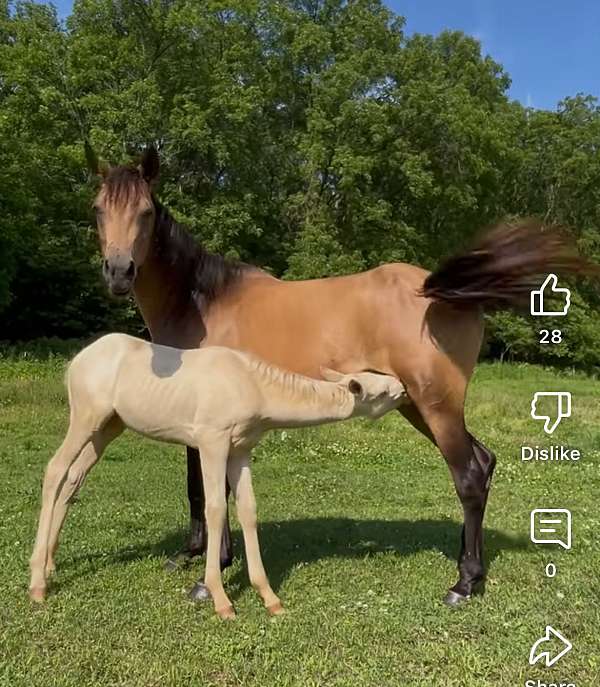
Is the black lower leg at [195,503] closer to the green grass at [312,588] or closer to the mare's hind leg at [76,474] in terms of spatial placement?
the green grass at [312,588]

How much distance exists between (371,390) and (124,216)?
178cm

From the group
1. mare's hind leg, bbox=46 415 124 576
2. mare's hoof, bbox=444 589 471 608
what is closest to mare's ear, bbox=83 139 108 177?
mare's hind leg, bbox=46 415 124 576

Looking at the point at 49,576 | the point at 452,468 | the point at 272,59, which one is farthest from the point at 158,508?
the point at 272,59

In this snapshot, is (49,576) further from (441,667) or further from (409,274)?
(409,274)

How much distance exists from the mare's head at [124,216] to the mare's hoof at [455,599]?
2740mm

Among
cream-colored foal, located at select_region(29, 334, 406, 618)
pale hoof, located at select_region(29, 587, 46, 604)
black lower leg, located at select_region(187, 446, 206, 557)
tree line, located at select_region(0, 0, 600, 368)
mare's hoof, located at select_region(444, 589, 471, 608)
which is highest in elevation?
tree line, located at select_region(0, 0, 600, 368)

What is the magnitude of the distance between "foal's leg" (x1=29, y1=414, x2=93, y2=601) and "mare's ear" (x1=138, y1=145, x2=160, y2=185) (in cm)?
159

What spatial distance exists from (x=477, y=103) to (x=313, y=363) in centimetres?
3124

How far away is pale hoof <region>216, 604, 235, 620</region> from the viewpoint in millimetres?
4148

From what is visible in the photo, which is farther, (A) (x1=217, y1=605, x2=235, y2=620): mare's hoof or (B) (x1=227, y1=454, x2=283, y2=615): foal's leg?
(B) (x1=227, y1=454, x2=283, y2=615): foal's leg

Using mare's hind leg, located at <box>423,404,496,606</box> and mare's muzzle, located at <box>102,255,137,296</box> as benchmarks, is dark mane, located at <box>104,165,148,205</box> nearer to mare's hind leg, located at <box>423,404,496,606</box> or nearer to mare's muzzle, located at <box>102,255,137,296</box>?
mare's muzzle, located at <box>102,255,137,296</box>

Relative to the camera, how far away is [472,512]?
4551 mm

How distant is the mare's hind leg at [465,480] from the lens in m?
4.47

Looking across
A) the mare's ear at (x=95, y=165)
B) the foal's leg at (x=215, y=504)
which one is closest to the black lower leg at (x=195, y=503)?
the foal's leg at (x=215, y=504)
